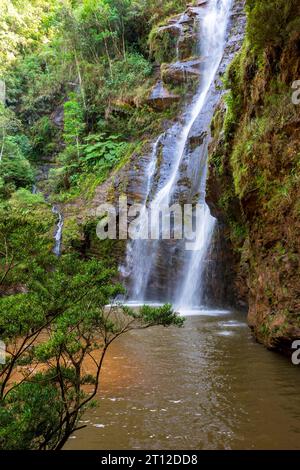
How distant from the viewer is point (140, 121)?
22141mm

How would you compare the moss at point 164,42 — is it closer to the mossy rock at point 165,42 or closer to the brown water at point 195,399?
the mossy rock at point 165,42

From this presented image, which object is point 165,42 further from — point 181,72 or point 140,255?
point 140,255

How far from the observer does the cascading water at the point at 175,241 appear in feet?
50.0

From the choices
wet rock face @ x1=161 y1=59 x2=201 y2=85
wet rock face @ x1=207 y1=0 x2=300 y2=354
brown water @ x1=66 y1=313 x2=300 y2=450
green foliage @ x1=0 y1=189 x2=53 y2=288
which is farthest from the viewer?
wet rock face @ x1=161 y1=59 x2=201 y2=85

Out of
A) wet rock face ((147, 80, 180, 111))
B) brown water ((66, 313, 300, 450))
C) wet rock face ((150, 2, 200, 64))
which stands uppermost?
wet rock face ((150, 2, 200, 64))

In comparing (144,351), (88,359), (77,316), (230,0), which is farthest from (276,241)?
(230,0)

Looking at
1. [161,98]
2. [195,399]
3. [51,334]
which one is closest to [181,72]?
[161,98]

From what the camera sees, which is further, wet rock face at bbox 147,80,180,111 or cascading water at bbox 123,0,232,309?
wet rock face at bbox 147,80,180,111

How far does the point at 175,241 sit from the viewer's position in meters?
16.3

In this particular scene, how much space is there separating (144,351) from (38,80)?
1086 inches
